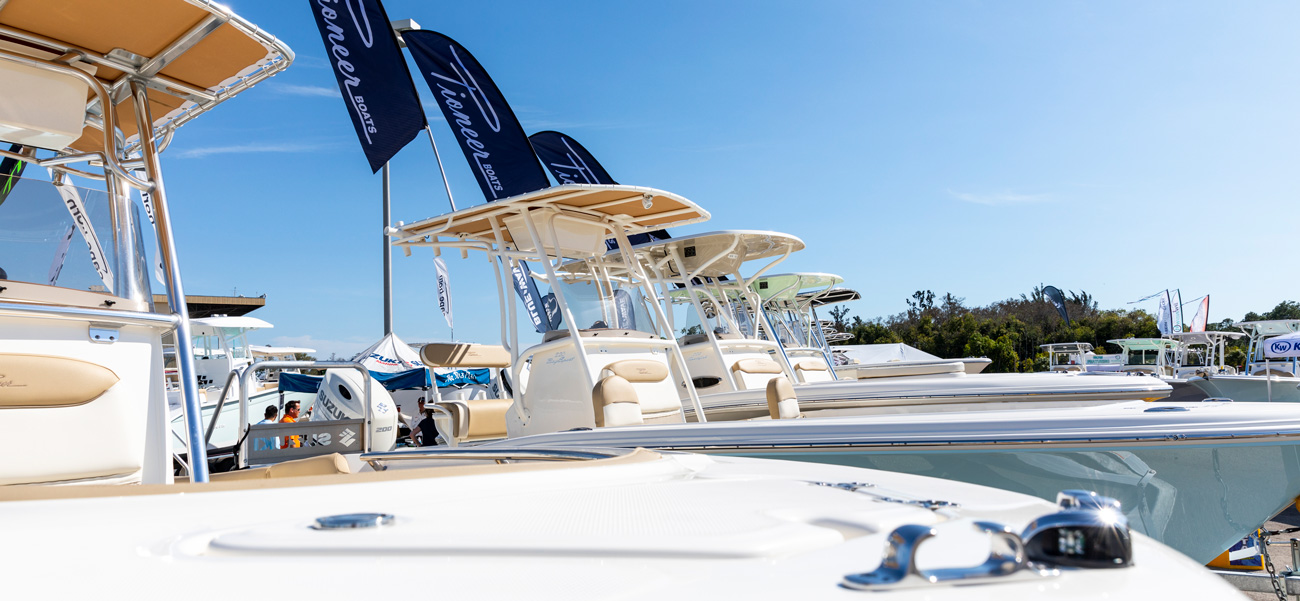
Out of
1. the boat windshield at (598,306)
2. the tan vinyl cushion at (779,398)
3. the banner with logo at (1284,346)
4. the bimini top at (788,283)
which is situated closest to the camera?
the tan vinyl cushion at (779,398)

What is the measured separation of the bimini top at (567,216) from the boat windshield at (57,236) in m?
2.80

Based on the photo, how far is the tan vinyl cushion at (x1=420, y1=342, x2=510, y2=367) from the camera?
7297 mm

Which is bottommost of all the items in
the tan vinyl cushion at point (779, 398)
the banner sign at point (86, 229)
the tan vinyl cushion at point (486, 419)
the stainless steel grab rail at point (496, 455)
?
the tan vinyl cushion at point (486, 419)

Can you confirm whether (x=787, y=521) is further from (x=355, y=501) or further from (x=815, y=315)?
(x=815, y=315)

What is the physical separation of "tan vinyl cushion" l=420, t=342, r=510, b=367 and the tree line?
15.9 m

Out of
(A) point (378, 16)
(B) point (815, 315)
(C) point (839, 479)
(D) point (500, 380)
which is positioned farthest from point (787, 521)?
(B) point (815, 315)

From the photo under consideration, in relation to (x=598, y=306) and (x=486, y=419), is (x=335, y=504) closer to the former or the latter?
(x=598, y=306)

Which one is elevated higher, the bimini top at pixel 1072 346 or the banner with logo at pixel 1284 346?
the banner with logo at pixel 1284 346

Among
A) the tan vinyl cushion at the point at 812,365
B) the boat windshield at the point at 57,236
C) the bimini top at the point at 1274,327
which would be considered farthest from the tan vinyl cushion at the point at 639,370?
the bimini top at the point at 1274,327

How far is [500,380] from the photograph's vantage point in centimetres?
947

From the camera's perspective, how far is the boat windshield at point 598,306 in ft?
20.1

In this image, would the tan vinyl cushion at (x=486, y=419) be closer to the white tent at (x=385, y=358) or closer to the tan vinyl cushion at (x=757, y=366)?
the tan vinyl cushion at (x=757, y=366)

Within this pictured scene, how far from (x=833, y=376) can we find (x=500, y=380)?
4.88 m

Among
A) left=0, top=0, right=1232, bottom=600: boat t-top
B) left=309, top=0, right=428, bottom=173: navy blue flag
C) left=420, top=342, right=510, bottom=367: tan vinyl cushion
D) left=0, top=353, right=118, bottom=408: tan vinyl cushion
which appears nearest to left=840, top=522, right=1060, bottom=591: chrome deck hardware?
left=0, top=0, right=1232, bottom=600: boat t-top
